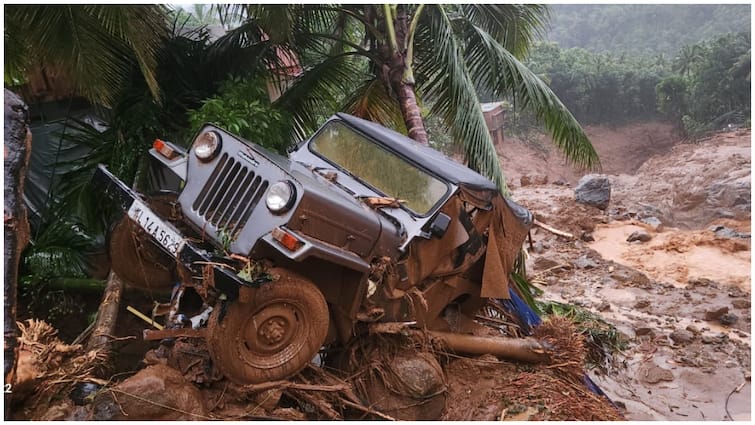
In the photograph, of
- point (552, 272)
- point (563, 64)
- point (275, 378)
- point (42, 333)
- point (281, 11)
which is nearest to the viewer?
point (275, 378)

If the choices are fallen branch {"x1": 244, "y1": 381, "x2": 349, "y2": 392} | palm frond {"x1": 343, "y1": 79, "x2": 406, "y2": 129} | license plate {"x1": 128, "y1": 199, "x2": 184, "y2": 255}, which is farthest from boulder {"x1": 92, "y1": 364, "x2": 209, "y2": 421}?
palm frond {"x1": 343, "y1": 79, "x2": 406, "y2": 129}

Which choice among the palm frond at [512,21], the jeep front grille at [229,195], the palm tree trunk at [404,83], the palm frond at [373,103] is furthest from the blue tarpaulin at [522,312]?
the palm frond at [512,21]

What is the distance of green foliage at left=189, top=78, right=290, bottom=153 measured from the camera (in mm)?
6273

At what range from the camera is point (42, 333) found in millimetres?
3828

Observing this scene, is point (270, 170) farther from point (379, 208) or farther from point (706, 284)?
point (706, 284)

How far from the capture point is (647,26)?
4128 centimetres

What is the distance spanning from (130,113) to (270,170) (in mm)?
3642

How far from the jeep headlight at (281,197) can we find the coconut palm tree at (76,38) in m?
2.60

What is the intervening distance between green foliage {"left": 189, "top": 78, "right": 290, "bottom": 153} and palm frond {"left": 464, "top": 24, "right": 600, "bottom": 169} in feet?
11.4

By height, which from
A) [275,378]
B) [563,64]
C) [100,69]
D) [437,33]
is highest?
[563,64]

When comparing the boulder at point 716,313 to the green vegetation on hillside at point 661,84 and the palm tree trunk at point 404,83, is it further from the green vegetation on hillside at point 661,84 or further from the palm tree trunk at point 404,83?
the green vegetation on hillside at point 661,84

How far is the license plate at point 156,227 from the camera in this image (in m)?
3.39

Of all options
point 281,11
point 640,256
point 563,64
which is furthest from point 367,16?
point 563,64

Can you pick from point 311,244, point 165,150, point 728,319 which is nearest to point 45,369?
point 165,150
